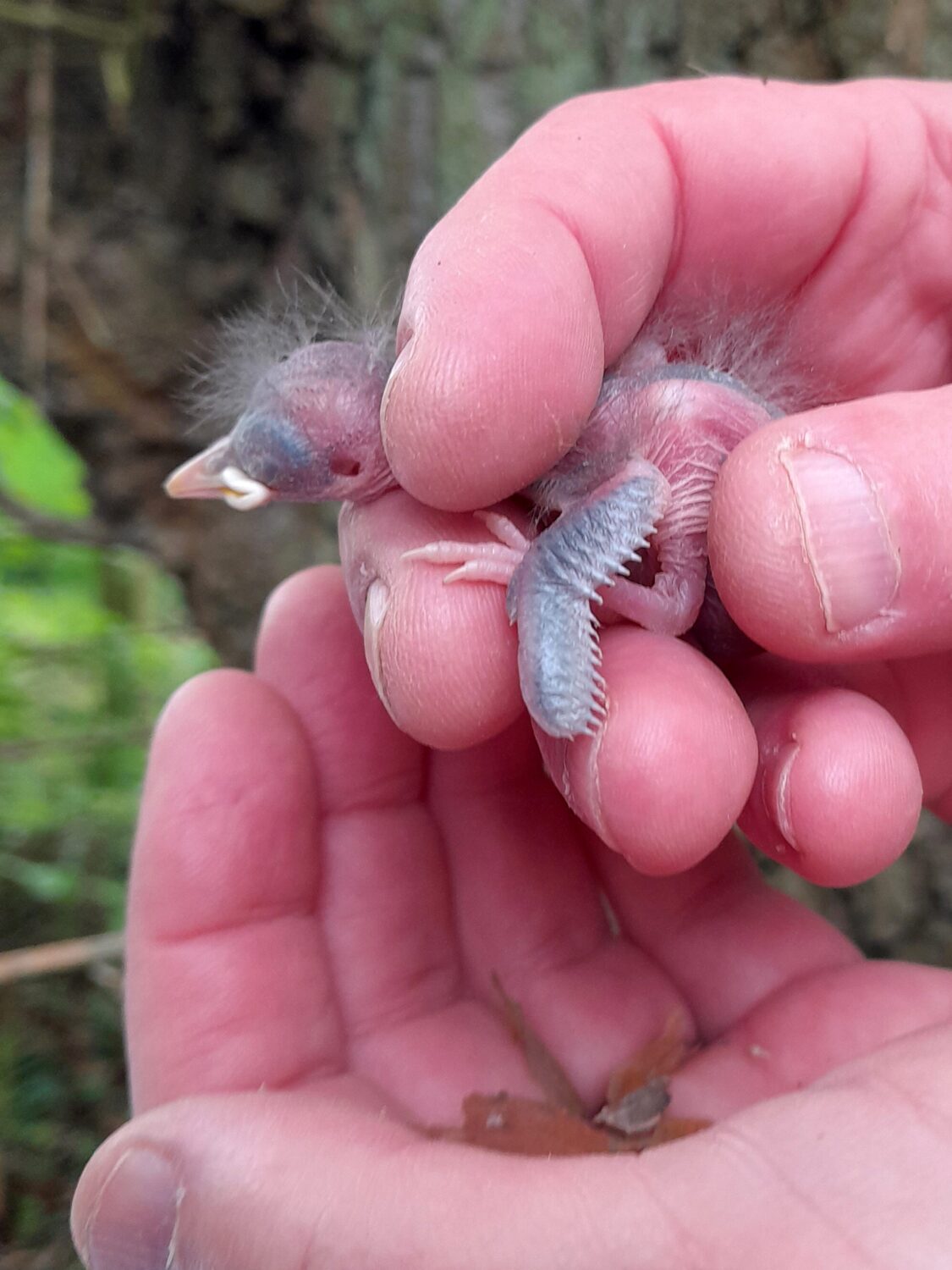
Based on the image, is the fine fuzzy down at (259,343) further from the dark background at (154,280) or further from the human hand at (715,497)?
the dark background at (154,280)

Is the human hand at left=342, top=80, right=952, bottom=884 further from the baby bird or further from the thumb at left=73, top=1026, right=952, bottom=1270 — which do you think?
the thumb at left=73, top=1026, right=952, bottom=1270

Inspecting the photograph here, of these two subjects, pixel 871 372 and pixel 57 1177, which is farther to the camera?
pixel 57 1177

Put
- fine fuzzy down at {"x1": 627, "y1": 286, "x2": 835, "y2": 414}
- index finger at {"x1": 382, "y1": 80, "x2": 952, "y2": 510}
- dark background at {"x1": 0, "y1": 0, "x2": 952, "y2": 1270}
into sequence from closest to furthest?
index finger at {"x1": 382, "y1": 80, "x2": 952, "y2": 510} → fine fuzzy down at {"x1": 627, "y1": 286, "x2": 835, "y2": 414} → dark background at {"x1": 0, "y1": 0, "x2": 952, "y2": 1270}

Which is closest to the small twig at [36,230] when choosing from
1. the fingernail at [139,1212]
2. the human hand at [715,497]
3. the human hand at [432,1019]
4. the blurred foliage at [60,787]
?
the blurred foliage at [60,787]

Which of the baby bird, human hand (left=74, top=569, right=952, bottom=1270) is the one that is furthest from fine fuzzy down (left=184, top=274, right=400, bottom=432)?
human hand (left=74, top=569, right=952, bottom=1270)

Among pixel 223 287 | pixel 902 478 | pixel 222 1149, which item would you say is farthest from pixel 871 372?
pixel 223 287

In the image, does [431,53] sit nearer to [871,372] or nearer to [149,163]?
[149,163]

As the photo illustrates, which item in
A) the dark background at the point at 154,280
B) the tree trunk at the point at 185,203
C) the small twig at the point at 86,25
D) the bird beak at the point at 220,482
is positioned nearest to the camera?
the bird beak at the point at 220,482
